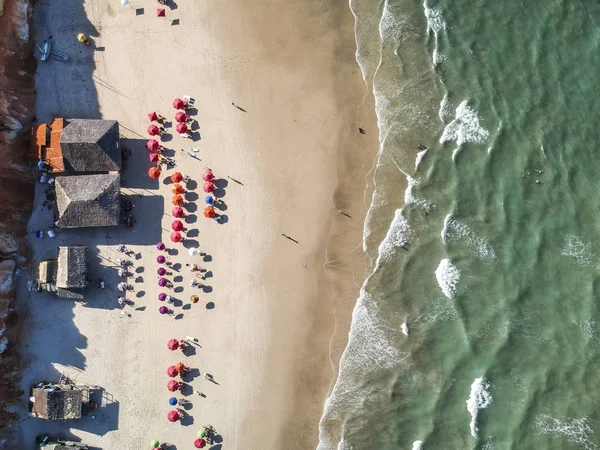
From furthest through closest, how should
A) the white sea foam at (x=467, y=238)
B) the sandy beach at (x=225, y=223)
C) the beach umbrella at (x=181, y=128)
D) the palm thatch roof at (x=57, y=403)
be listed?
1. the beach umbrella at (x=181, y=128)
2. the sandy beach at (x=225, y=223)
3. the white sea foam at (x=467, y=238)
4. the palm thatch roof at (x=57, y=403)

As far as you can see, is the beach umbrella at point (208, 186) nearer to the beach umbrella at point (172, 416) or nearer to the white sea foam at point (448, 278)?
the beach umbrella at point (172, 416)

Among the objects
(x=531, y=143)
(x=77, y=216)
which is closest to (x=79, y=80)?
(x=77, y=216)

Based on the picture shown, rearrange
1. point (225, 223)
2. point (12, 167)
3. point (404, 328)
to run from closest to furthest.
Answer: point (404, 328) < point (12, 167) < point (225, 223)

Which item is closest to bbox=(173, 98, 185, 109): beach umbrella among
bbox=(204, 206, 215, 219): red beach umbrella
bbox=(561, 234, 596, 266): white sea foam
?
bbox=(204, 206, 215, 219): red beach umbrella

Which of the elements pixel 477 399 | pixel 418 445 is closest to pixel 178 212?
pixel 418 445

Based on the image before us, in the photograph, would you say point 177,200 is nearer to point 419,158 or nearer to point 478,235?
point 419,158

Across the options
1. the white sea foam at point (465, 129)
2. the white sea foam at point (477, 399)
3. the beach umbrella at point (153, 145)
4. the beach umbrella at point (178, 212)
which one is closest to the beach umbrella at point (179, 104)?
the beach umbrella at point (153, 145)

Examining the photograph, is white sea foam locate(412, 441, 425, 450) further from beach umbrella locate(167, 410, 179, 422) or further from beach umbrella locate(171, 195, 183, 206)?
beach umbrella locate(171, 195, 183, 206)
